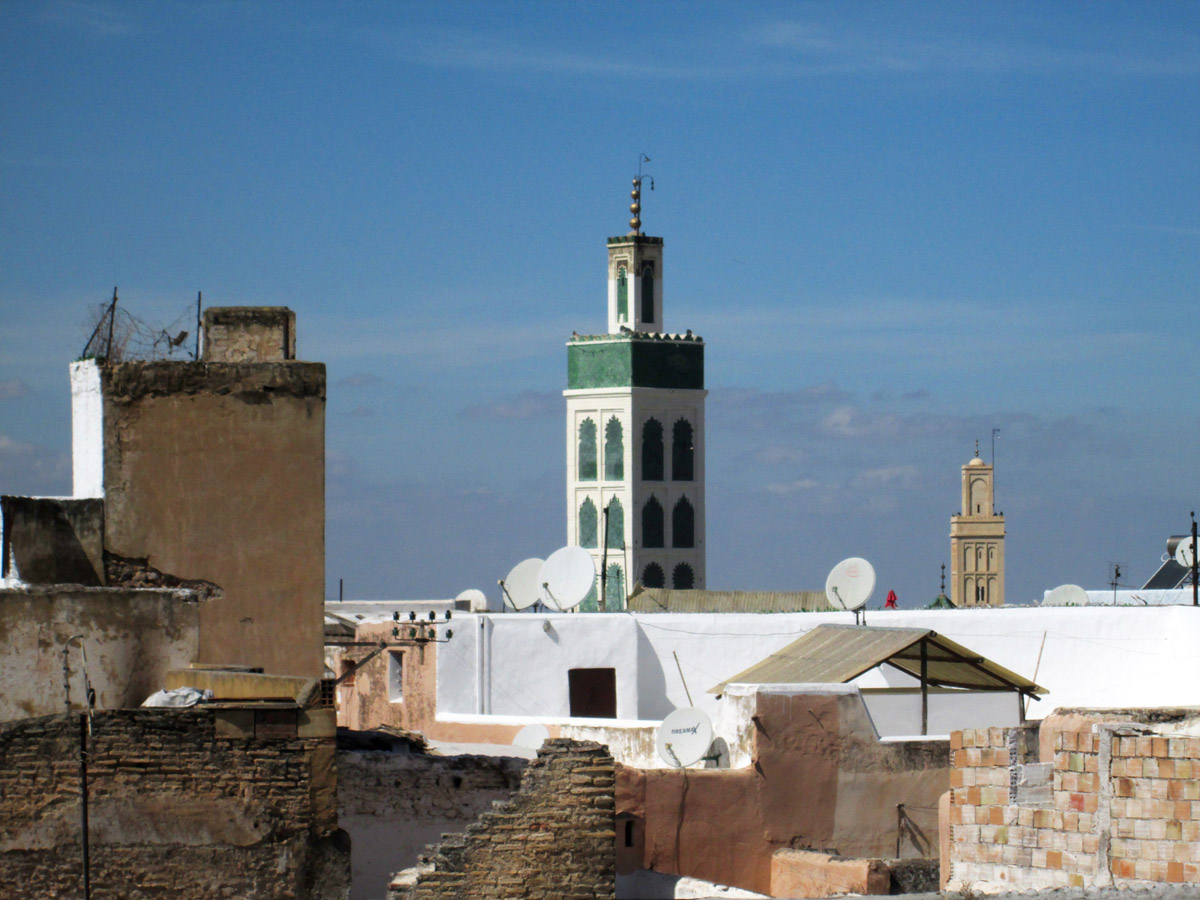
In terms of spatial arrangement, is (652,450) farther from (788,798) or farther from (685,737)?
(788,798)

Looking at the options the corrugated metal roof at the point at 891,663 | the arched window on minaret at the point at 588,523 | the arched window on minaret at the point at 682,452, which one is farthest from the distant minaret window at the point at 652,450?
the corrugated metal roof at the point at 891,663

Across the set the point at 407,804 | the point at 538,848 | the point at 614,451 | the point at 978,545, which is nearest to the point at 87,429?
the point at 407,804

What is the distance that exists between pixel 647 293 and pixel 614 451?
14.5ft

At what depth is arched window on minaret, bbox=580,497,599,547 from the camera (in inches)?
2125

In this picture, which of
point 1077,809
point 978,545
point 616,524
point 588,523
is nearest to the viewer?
point 1077,809

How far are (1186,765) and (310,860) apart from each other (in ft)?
18.2

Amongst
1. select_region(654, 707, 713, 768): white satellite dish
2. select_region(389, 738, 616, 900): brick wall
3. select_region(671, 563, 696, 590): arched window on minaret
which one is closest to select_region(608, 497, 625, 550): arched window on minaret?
select_region(671, 563, 696, 590): arched window on minaret

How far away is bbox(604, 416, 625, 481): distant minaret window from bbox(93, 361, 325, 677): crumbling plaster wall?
37.8 m

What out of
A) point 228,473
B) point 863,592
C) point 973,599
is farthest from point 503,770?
point 973,599

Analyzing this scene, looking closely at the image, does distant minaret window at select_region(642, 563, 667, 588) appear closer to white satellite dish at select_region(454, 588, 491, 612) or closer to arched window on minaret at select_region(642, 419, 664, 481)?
arched window on minaret at select_region(642, 419, 664, 481)

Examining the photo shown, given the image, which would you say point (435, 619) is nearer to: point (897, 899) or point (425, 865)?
point (425, 865)

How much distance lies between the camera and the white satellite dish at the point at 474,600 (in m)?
36.4

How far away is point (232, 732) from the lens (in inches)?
503

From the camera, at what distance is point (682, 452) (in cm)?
5456
